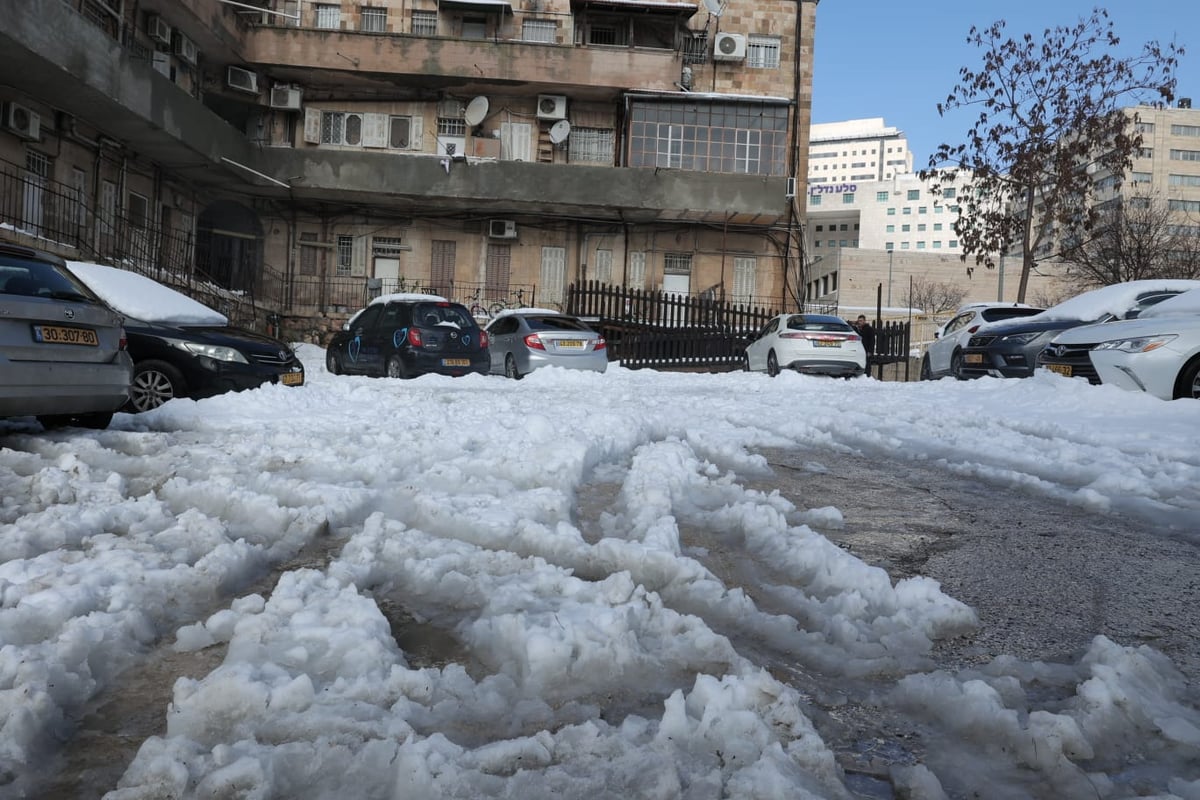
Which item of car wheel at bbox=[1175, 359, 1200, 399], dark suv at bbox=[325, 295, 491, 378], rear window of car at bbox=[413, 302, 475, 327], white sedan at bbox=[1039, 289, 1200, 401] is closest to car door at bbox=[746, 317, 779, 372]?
dark suv at bbox=[325, 295, 491, 378]

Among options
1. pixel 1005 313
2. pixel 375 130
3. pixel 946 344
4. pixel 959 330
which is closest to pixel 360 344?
pixel 946 344

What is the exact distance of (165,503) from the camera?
13.0 ft

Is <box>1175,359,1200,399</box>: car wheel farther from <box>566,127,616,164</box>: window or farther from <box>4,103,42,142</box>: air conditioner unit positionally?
<box>566,127,616,164</box>: window

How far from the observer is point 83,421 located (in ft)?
21.6

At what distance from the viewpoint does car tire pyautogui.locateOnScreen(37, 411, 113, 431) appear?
6.48 m

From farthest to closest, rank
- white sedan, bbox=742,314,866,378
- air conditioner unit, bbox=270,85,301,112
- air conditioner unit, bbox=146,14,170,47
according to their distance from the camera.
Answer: air conditioner unit, bbox=270,85,301,112
air conditioner unit, bbox=146,14,170,47
white sedan, bbox=742,314,866,378

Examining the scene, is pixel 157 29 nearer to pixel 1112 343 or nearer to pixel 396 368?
pixel 396 368

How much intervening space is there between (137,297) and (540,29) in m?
23.1

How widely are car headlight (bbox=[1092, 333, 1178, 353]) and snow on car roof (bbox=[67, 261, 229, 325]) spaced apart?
960cm

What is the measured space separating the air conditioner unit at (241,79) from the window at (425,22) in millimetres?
5440

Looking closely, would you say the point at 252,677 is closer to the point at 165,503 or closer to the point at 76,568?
the point at 76,568

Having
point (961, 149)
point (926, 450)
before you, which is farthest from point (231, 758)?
point (961, 149)

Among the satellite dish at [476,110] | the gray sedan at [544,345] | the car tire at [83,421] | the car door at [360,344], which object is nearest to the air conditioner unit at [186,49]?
the satellite dish at [476,110]

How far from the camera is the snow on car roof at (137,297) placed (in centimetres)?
849
